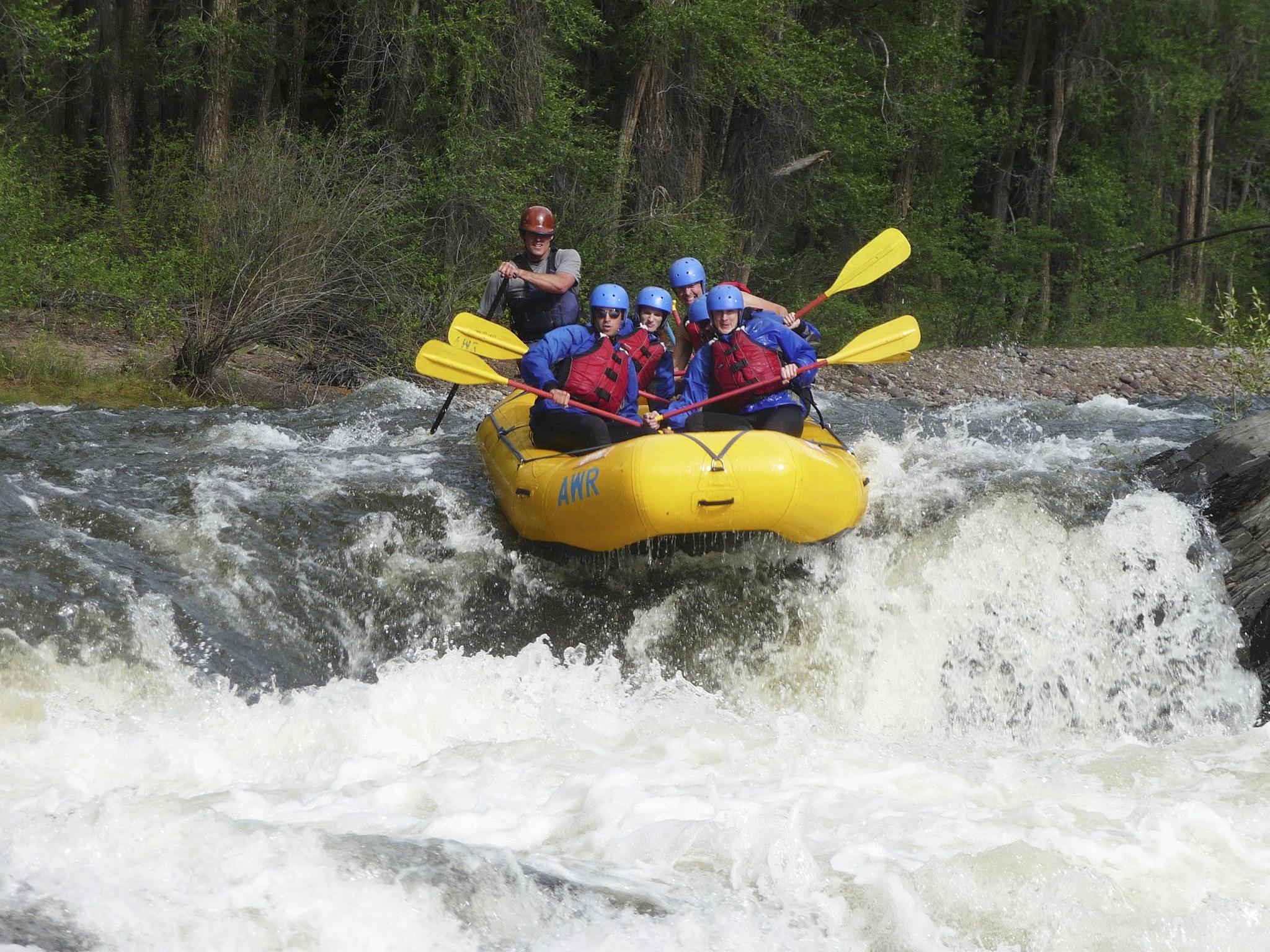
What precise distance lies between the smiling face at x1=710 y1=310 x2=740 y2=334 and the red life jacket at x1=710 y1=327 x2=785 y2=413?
0.03m

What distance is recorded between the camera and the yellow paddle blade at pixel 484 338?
647 centimetres

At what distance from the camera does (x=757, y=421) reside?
19.6 ft

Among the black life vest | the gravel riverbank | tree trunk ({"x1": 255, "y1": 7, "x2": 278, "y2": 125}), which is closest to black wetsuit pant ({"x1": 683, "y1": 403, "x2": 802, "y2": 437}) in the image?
the black life vest

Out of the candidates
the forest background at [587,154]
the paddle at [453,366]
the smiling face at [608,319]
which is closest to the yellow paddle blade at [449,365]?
the paddle at [453,366]

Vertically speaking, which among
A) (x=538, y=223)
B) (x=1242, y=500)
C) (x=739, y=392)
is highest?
(x=538, y=223)

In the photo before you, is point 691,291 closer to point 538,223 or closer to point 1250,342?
point 538,223

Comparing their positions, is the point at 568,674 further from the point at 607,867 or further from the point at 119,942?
the point at 119,942

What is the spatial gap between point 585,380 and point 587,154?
276 inches

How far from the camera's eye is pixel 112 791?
3.25m

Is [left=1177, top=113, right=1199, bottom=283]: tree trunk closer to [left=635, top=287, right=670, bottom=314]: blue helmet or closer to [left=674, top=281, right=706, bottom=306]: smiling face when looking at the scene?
[left=674, top=281, right=706, bottom=306]: smiling face

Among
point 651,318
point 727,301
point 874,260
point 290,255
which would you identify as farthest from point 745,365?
point 290,255

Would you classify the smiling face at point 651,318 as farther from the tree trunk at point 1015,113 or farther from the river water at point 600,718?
the tree trunk at point 1015,113

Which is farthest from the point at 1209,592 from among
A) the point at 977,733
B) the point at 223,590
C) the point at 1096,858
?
the point at 223,590

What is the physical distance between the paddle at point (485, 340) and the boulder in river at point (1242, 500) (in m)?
2.54
